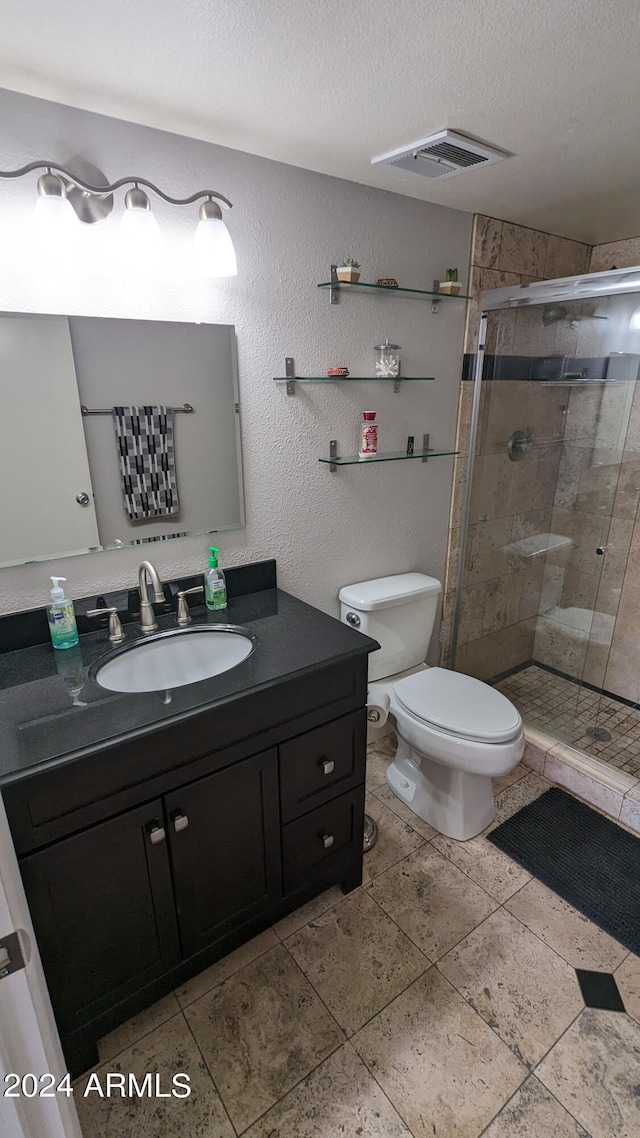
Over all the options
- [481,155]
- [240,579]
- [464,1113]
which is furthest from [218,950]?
[481,155]

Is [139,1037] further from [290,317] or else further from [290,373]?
[290,317]

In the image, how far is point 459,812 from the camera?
1.83 meters

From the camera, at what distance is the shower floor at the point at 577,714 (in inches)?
86.7

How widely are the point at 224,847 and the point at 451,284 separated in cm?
194

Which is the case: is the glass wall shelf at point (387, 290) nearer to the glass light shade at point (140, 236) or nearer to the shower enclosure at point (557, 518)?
the shower enclosure at point (557, 518)

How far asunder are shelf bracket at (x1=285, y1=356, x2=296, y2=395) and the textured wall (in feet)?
0.07

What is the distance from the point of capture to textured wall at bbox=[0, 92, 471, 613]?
127 centimetres

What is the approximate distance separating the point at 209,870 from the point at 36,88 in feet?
5.79

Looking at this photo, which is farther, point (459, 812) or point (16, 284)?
point (459, 812)

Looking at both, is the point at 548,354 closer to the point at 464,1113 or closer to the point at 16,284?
the point at 16,284

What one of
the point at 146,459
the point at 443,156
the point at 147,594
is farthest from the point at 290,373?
the point at 147,594

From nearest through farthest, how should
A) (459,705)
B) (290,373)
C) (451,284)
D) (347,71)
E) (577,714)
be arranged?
1. (347,71)
2. (290,373)
3. (459,705)
4. (451,284)
5. (577,714)

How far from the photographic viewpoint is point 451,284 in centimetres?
193

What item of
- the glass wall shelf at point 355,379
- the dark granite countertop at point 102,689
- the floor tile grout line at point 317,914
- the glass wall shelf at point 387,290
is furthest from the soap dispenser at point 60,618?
the glass wall shelf at point 387,290
